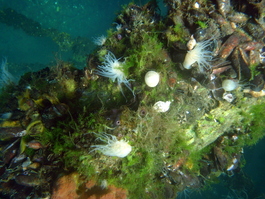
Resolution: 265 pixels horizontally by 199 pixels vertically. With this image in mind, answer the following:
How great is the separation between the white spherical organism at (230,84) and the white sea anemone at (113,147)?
2.97 m

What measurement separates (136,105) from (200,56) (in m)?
1.98

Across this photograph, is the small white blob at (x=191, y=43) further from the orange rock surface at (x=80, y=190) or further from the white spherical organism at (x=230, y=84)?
the orange rock surface at (x=80, y=190)

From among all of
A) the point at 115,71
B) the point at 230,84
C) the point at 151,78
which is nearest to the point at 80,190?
the point at 115,71

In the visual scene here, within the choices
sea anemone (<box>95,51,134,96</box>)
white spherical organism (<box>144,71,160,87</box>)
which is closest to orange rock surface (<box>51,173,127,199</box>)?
sea anemone (<box>95,51,134,96</box>)

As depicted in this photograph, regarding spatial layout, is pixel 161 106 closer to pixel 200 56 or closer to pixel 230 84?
pixel 200 56

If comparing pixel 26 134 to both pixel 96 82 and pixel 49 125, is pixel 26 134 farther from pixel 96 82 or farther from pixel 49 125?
pixel 96 82

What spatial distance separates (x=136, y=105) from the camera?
343 cm

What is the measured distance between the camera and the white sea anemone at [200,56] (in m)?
3.52

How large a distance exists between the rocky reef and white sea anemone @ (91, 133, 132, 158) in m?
0.02

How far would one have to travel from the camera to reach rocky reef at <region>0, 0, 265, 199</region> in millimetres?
3279

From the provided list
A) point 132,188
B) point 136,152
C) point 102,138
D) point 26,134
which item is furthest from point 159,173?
point 26,134

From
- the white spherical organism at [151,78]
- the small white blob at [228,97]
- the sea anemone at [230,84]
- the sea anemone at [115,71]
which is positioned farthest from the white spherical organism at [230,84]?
the sea anemone at [115,71]

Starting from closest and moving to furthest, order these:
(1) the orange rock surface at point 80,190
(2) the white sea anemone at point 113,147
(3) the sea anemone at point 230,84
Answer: (2) the white sea anemone at point 113,147 → (1) the orange rock surface at point 80,190 → (3) the sea anemone at point 230,84

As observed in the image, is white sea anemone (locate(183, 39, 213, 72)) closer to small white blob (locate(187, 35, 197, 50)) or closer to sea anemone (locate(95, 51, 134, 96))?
small white blob (locate(187, 35, 197, 50))
